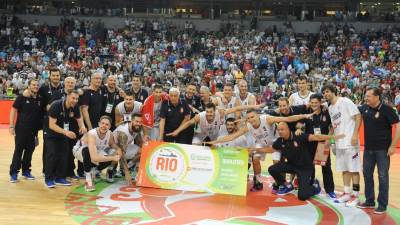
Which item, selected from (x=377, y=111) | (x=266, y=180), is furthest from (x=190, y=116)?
(x=377, y=111)

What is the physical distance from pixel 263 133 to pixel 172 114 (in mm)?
1467

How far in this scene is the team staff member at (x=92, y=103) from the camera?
25.8ft

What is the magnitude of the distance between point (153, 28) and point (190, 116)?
64.4 ft

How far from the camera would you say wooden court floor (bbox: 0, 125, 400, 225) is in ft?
19.6

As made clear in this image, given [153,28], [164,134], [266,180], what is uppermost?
[153,28]

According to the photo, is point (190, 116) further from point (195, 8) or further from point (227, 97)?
point (195, 8)

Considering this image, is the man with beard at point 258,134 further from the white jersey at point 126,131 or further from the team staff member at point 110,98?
the team staff member at point 110,98

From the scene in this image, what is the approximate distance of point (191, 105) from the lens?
837 centimetres

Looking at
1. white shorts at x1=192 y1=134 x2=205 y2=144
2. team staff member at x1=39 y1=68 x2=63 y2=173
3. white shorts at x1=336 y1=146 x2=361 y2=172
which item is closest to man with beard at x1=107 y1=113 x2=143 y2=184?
white shorts at x1=192 y1=134 x2=205 y2=144

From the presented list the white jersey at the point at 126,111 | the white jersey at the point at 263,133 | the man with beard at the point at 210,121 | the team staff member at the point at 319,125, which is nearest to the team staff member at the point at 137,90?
the white jersey at the point at 126,111

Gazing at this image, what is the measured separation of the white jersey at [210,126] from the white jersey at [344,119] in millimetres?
1831

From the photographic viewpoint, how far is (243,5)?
92.9 feet

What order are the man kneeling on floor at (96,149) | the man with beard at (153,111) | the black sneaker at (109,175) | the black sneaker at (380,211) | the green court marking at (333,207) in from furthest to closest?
the man with beard at (153,111) < the black sneaker at (109,175) < the man kneeling on floor at (96,149) < the black sneaker at (380,211) < the green court marking at (333,207)

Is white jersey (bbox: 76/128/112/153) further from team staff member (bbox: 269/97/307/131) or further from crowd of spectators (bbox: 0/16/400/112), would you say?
crowd of spectators (bbox: 0/16/400/112)
